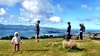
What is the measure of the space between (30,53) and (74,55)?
12.4ft

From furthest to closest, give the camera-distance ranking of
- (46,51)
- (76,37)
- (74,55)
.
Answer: (76,37), (46,51), (74,55)

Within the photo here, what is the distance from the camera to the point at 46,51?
24.0 m

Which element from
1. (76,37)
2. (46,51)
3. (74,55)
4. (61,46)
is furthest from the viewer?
(76,37)

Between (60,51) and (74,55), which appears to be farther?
(60,51)

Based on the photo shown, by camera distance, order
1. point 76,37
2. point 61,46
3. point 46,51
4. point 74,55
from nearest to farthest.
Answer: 1. point 74,55
2. point 46,51
3. point 61,46
4. point 76,37

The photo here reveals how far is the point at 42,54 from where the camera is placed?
2284cm

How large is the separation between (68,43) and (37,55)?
3.60 meters

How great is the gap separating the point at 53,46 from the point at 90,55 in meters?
5.24

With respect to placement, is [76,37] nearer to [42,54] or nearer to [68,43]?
[68,43]

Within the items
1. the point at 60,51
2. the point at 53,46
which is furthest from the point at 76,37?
the point at 60,51

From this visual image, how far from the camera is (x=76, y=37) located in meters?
39.1

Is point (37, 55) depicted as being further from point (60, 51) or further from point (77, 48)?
point (77, 48)

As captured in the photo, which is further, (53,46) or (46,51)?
(53,46)

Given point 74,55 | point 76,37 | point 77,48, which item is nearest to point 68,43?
point 77,48
